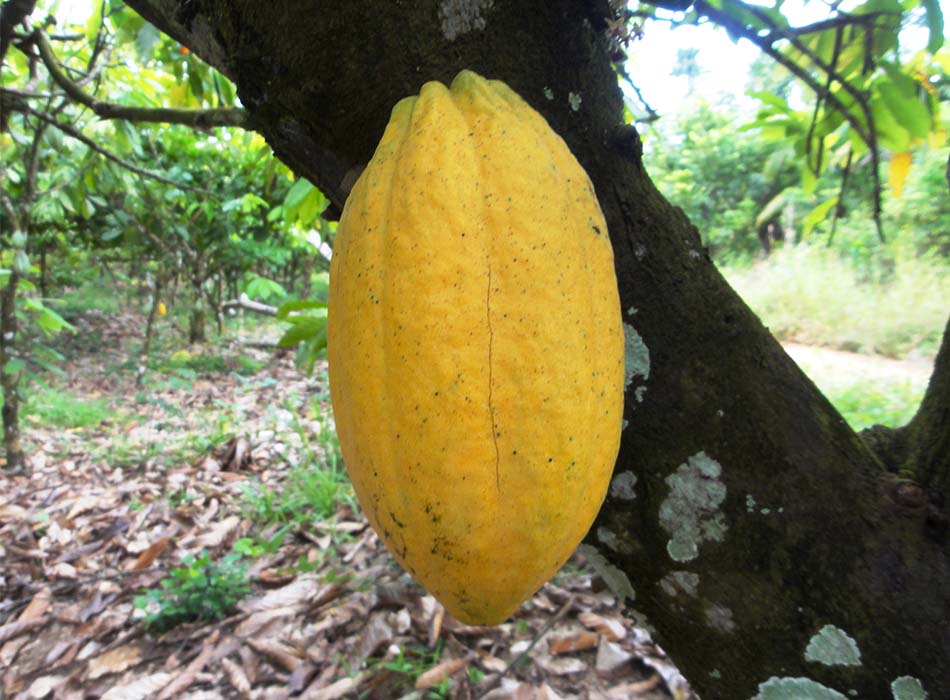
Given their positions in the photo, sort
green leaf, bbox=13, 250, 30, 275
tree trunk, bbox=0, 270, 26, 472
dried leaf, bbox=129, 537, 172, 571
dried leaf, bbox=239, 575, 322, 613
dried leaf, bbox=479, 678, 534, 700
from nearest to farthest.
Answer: dried leaf, bbox=479, 678, 534, 700, dried leaf, bbox=239, 575, 322, 613, dried leaf, bbox=129, 537, 172, 571, green leaf, bbox=13, 250, 30, 275, tree trunk, bbox=0, 270, 26, 472

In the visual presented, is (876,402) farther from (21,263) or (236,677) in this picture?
(21,263)

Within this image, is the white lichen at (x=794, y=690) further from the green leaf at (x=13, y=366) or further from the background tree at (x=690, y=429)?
the green leaf at (x=13, y=366)

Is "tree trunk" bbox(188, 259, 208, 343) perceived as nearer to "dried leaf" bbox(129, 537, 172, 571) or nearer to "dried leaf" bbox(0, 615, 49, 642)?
"dried leaf" bbox(129, 537, 172, 571)

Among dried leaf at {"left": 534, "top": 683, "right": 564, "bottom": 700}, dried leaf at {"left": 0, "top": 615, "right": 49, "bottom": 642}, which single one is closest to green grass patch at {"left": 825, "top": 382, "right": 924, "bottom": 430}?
dried leaf at {"left": 534, "top": 683, "right": 564, "bottom": 700}

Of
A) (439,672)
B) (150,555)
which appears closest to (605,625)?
(439,672)

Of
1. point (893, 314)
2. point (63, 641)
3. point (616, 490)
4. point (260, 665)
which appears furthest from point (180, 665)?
point (893, 314)

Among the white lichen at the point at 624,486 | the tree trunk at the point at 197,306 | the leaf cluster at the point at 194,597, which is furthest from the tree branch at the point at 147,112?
the tree trunk at the point at 197,306

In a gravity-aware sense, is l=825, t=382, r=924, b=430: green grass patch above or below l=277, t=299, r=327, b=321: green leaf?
below

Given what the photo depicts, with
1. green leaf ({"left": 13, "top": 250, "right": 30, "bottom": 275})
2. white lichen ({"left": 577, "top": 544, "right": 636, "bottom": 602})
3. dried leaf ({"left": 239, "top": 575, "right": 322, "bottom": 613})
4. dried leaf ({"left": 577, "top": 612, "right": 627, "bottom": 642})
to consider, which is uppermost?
green leaf ({"left": 13, "top": 250, "right": 30, "bottom": 275})
